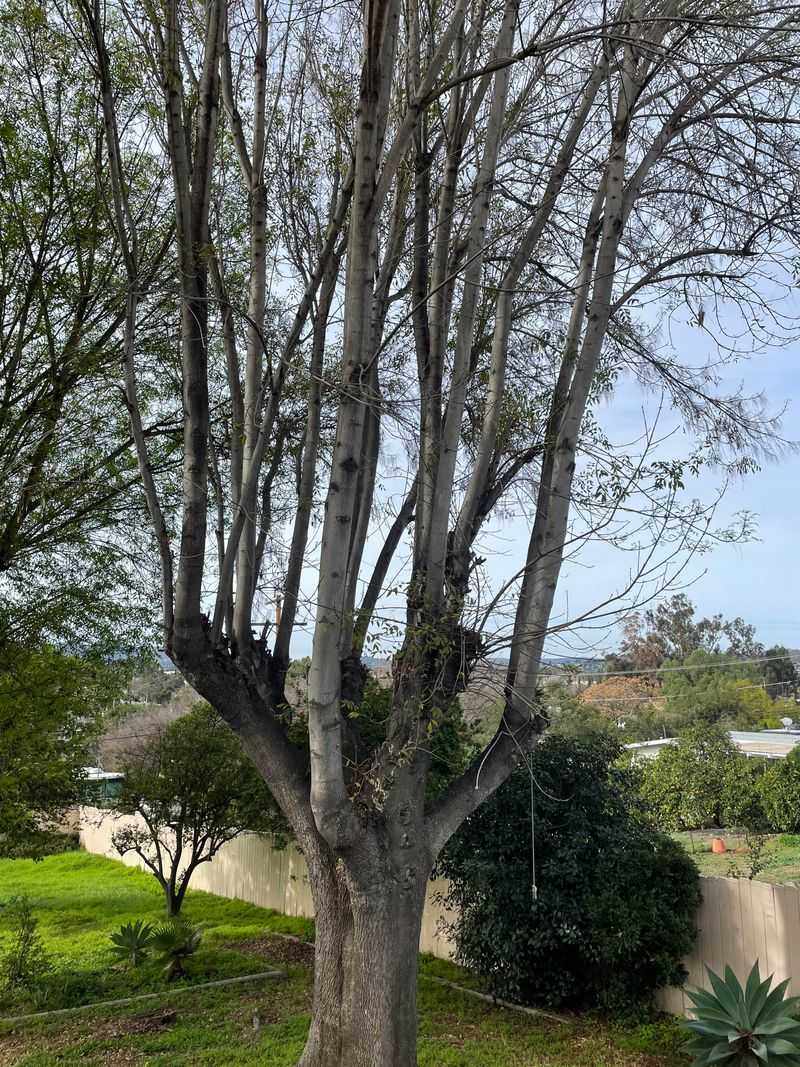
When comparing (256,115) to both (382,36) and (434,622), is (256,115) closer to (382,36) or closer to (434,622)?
(382,36)

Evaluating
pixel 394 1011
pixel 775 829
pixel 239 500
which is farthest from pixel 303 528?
pixel 775 829

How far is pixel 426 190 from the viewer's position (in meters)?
6.27

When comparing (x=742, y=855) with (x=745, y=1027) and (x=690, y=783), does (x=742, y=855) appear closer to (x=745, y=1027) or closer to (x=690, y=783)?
(x=690, y=783)

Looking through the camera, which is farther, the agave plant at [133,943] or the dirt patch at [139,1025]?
the agave plant at [133,943]

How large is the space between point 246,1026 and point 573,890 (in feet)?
9.87

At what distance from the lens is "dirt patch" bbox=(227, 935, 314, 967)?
995 cm

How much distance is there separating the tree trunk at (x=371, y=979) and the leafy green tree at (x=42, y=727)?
4763mm

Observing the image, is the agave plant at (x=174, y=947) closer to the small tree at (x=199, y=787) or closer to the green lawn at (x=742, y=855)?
the small tree at (x=199, y=787)

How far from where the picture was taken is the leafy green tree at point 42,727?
30.1 ft

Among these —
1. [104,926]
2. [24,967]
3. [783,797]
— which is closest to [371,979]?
[24,967]

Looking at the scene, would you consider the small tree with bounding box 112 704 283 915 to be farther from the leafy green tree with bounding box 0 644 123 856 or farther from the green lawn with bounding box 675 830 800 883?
the green lawn with bounding box 675 830 800 883

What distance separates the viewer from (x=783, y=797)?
19453mm

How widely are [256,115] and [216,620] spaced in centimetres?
345

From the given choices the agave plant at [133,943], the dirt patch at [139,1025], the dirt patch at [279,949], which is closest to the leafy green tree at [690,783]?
the dirt patch at [279,949]
